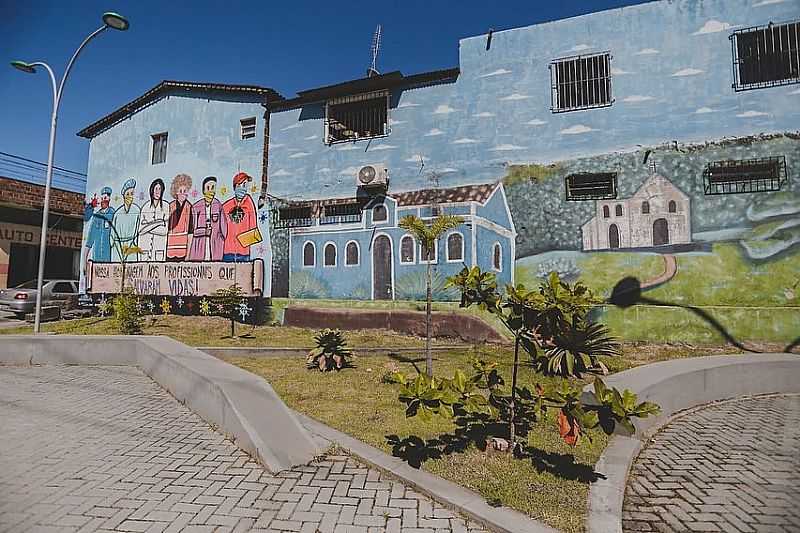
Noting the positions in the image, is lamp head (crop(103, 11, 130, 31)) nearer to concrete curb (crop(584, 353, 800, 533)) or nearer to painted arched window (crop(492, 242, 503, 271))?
painted arched window (crop(492, 242, 503, 271))

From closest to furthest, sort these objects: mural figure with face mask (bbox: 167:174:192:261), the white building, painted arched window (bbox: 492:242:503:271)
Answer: the white building
painted arched window (bbox: 492:242:503:271)
mural figure with face mask (bbox: 167:174:192:261)

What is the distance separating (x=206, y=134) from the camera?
1791 cm

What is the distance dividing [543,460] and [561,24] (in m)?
12.4

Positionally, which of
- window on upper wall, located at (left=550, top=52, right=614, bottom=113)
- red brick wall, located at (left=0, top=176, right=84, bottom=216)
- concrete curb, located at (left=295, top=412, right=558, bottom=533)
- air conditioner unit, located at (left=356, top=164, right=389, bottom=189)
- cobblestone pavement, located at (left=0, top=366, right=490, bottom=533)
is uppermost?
window on upper wall, located at (left=550, top=52, right=614, bottom=113)

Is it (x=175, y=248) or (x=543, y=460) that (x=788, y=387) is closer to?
(x=543, y=460)

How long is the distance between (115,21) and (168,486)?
12188 millimetres

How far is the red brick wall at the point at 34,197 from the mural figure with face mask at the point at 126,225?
167 inches

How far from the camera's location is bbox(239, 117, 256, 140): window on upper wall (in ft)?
56.2

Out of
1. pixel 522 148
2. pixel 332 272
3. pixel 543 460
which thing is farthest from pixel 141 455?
pixel 522 148

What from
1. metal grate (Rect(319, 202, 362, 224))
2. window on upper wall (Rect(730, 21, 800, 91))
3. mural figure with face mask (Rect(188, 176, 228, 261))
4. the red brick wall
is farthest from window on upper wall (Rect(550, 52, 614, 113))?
the red brick wall

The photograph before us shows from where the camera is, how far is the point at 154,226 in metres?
18.7

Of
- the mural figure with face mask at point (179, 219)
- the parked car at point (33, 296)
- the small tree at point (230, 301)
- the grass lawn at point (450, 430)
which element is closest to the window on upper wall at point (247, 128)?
the mural figure with face mask at point (179, 219)

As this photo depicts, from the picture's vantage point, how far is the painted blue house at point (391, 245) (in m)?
13.1

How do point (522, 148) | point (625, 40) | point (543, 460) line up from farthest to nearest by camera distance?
point (522, 148) < point (625, 40) < point (543, 460)
